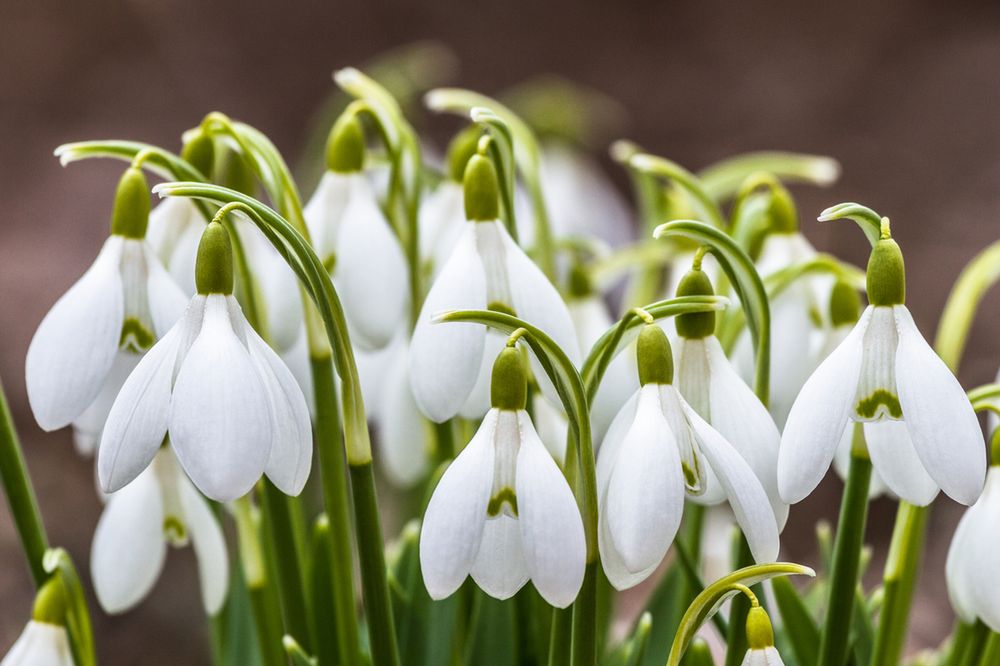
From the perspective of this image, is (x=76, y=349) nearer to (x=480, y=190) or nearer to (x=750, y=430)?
(x=480, y=190)

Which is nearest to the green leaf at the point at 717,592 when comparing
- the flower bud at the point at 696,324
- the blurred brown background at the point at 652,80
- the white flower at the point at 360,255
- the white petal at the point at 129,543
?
the flower bud at the point at 696,324

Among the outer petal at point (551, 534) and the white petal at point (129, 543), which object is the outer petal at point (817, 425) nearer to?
the outer petal at point (551, 534)

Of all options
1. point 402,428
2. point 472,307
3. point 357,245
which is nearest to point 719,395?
point 472,307

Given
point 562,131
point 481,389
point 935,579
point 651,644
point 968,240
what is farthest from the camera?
point 968,240

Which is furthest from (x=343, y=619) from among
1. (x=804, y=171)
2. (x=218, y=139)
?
(x=804, y=171)

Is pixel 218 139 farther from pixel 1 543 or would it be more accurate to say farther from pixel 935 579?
pixel 935 579
